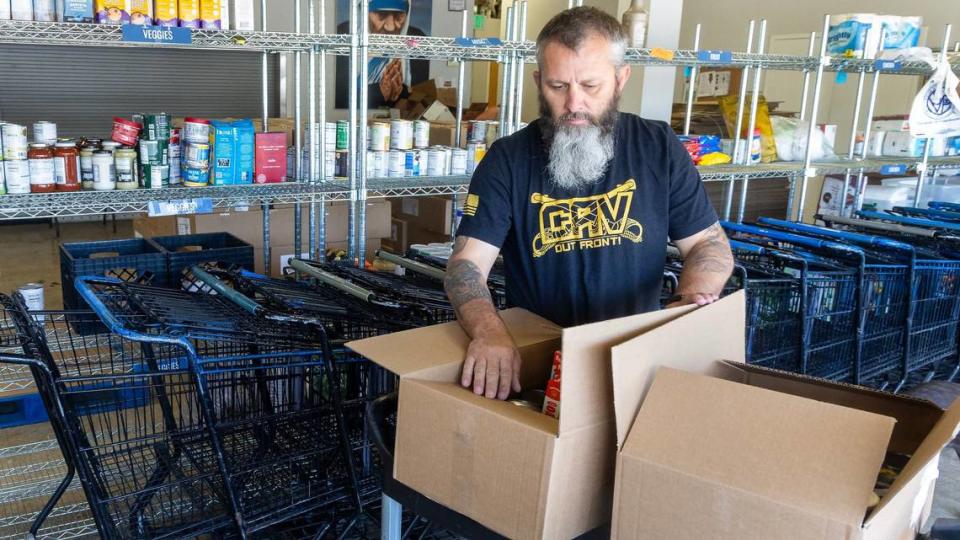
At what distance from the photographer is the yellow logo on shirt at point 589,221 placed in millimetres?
2029

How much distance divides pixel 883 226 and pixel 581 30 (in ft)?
10.9

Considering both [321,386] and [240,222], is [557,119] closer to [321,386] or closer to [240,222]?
[321,386]

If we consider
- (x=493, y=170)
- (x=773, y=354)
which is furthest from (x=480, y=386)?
(x=773, y=354)

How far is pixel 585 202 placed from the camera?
204cm

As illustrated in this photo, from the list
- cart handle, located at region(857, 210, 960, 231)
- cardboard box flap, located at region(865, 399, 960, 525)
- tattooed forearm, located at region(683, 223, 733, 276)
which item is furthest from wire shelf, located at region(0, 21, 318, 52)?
cart handle, located at region(857, 210, 960, 231)

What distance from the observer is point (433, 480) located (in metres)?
1.41

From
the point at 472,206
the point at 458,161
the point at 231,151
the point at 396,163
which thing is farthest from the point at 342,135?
the point at 472,206

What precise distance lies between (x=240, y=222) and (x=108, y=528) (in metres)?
A: 2.40

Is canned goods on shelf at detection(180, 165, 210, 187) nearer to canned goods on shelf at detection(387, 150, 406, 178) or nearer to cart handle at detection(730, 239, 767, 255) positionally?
canned goods on shelf at detection(387, 150, 406, 178)

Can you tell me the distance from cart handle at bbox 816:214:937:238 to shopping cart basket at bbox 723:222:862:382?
0.87 m

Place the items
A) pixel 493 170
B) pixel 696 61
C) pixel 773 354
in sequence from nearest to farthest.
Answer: pixel 493 170 → pixel 773 354 → pixel 696 61

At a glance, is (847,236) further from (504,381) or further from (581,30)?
(504,381)

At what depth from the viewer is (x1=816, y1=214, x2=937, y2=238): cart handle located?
4212 mm

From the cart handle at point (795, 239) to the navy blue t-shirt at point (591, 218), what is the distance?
1693 mm
